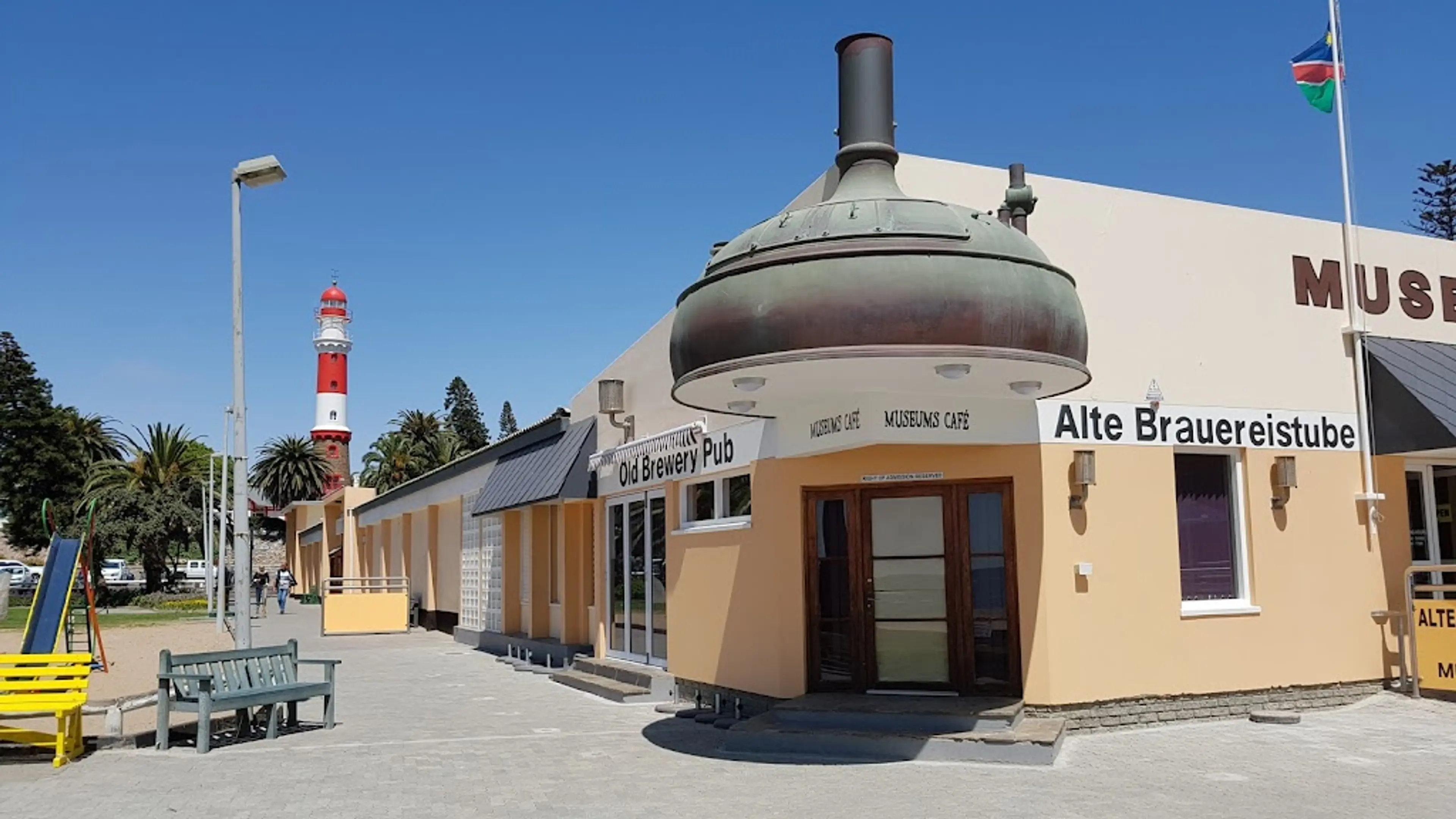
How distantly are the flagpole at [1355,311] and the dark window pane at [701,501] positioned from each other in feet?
22.4

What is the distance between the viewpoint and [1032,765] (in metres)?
9.01

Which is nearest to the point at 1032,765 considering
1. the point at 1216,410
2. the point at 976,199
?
the point at 1216,410

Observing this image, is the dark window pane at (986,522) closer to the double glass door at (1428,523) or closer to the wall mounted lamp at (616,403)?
the double glass door at (1428,523)

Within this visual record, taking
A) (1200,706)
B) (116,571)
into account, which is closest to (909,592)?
(1200,706)

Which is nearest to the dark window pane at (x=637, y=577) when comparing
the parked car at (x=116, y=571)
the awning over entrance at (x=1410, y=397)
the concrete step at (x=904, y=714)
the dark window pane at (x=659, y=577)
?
the dark window pane at (x=659, y=577)

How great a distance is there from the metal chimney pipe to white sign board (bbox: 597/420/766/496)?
328 centimetres

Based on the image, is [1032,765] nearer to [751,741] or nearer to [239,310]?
[751,741]

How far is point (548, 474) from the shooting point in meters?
17.7

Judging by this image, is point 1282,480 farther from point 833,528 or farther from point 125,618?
point 125,618

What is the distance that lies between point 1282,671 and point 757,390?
19.7 feet

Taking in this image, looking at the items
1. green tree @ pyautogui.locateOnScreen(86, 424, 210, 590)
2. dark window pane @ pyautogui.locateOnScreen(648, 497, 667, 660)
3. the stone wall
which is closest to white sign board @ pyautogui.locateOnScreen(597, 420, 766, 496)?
dark window pane @ pyautogui.locateOnScreen(648, 497, 667, 660)

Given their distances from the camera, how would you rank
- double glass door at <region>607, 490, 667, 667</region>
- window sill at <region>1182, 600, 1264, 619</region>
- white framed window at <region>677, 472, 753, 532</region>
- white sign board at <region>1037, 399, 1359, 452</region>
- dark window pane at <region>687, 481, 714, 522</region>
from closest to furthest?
white sign board at <region>1037, 399, 1359, 452</region> → window sill at <region>1182, 600, 1264, 619</region> → white framed window at <region>677, 472, 753, 532</region> → dark window pane at <region>687, 481, 714, 522</region> → double glass door at <region>607, 490, 667, 667</region>

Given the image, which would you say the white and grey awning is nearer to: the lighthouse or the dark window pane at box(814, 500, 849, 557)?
the dark window pane at box(814, 500, 849, 557)

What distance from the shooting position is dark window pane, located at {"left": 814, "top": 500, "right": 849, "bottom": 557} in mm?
11117
